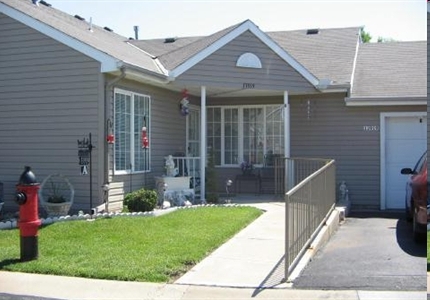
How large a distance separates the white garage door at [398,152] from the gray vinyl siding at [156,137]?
5.76m

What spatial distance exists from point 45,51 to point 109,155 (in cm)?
279

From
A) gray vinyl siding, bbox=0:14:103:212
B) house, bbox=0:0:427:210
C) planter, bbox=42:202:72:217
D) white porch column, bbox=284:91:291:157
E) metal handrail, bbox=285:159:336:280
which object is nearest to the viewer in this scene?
metal handrail, bbox=285:159:336:280

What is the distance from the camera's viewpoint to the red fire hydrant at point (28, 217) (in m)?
7.66

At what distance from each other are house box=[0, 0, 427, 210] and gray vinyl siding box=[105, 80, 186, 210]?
0.15ft

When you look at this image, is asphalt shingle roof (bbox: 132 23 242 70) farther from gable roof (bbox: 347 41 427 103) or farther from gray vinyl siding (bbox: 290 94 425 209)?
gable roof (bbox: 347 41 427 103)

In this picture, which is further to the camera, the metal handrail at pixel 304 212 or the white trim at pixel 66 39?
the white trim at pixel 66 39

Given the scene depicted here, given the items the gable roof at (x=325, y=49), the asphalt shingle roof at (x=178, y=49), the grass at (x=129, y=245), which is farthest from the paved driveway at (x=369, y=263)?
the gable roof at (x=325, y=49)

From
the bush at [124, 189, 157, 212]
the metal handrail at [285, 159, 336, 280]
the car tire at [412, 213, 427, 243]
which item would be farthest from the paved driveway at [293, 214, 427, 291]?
the bush at [124, 189, 157, 212]

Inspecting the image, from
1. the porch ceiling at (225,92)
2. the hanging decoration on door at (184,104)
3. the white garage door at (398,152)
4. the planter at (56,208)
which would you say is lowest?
the planter at (56,208)

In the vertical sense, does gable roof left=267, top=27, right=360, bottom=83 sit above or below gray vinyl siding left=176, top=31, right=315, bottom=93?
above

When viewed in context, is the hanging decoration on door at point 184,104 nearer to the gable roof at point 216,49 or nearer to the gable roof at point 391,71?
the gable roof at point 216,49

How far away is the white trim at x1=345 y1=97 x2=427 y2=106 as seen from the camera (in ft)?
47.5

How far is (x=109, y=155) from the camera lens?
11586 mm

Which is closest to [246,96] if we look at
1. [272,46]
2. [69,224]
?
[272,46]
